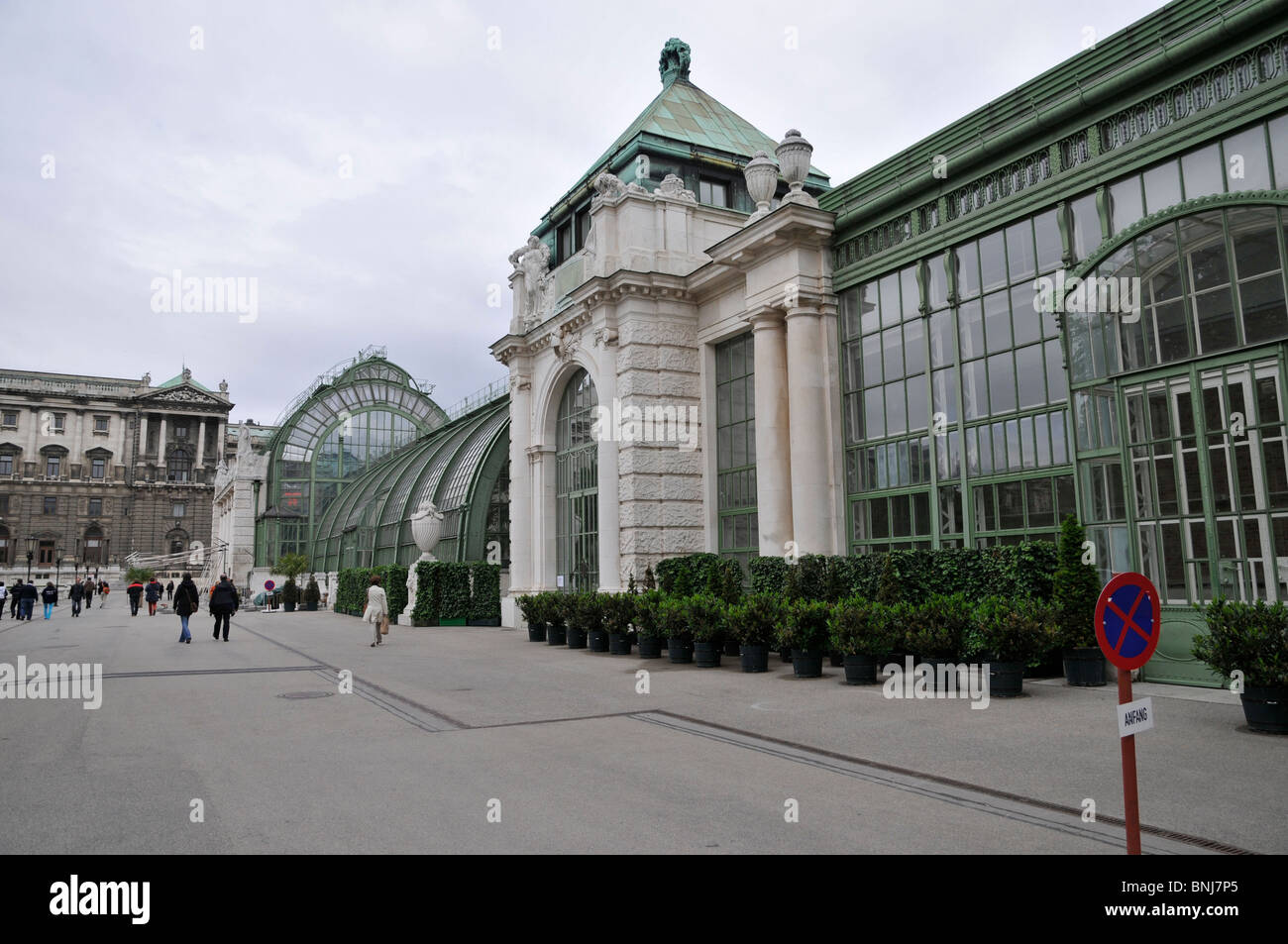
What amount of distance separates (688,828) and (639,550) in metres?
15.9

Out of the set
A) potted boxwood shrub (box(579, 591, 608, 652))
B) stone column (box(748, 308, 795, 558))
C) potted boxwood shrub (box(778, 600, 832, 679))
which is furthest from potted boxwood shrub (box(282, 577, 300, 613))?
potted boxwood shrub (box(778, 600, 832, 679))

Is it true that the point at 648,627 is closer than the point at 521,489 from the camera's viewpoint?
Yes

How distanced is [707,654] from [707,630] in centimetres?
45

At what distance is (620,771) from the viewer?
24.5ft

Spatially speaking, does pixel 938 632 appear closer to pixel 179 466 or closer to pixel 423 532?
pixel 423 532

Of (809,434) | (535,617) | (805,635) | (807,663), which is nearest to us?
(807,663)

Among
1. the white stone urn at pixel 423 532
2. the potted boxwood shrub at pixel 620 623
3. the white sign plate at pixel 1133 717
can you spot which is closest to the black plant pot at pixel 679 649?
the potted boxwood shrub at pixel 620 623

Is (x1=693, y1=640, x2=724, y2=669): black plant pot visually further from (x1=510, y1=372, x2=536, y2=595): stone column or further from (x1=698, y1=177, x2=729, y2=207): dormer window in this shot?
(x1=698, y1=177, x2=729, y2=207): dormer window

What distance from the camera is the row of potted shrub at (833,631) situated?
1102 cm

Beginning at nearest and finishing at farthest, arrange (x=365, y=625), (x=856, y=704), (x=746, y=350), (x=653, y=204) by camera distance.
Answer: (x=856, y=704)
(x=746, y=350)
(x=653, y=204)
(x=365, y=625)

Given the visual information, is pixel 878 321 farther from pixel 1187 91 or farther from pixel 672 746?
pixel 672 746

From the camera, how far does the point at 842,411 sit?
59.6 ft

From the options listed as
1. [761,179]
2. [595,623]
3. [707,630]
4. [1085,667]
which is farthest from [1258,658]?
[761,179]

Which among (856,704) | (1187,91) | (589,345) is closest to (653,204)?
(589,345)
